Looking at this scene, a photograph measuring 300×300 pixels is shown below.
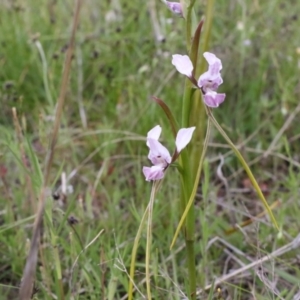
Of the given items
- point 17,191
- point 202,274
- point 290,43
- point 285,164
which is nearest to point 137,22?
point 290,43

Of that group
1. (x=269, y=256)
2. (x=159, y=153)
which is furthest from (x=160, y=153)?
(x=269, y=256)

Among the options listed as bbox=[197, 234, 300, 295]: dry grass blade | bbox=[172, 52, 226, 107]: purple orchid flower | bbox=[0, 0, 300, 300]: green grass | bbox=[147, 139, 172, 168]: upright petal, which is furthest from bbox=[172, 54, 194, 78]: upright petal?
bbox=[197, 234, 300, 295]: dry grass blade

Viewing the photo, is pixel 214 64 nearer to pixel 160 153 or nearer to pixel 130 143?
pixel 160 153

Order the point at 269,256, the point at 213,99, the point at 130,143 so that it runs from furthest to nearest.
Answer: the point at 130,143 → the point at 269,256 → the point at 213,99

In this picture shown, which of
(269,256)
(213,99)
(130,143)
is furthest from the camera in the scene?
(130,143)

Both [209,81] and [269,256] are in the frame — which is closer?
[209,81]

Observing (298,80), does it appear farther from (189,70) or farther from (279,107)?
(189,70)

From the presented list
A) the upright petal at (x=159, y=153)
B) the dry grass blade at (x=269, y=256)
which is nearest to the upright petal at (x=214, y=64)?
the upright petal at (x=159, y=153)

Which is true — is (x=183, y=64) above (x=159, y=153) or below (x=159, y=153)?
above
